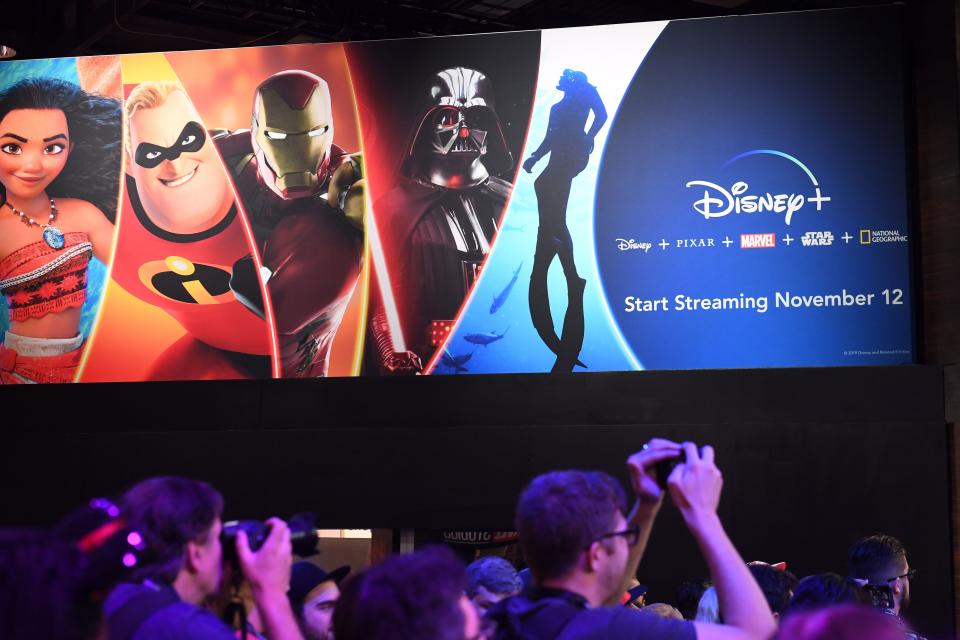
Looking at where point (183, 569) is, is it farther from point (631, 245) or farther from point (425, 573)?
point (631, 245)

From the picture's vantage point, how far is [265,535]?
6.19ft

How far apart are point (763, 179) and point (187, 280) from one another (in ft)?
10.7

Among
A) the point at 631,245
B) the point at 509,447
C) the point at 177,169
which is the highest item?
the point at 177,169

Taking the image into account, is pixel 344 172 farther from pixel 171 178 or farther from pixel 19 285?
pixel 19 285

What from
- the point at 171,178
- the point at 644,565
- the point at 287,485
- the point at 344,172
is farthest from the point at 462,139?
the point at 644,565

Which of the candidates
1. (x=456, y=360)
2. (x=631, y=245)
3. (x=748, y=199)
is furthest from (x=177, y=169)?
(x=748, y=199)

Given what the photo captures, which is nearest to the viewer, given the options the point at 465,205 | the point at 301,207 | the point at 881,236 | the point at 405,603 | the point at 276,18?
the point at 405,603

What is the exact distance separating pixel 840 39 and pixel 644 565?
116 inches

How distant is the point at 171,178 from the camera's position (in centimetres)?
615

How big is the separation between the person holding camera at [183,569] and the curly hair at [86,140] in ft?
15.3

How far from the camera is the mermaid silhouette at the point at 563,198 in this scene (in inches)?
224

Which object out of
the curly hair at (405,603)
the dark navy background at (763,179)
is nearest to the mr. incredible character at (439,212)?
the dark navy background at (763,179)

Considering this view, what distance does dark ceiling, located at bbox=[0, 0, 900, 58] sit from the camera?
786 cm

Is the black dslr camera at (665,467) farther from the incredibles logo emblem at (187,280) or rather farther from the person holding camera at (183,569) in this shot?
the incredibles logo emblem at (187,280)
